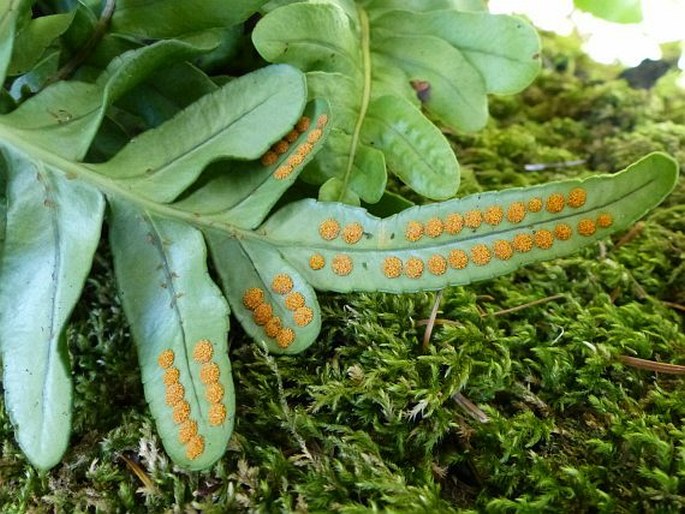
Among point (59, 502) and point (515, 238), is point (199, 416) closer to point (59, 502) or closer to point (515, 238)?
point (59, 502)

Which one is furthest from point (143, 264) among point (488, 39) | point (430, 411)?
point (488, 39)

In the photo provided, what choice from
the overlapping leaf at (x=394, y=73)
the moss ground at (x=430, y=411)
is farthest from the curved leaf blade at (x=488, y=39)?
the moss ground at (x=430, y=411)

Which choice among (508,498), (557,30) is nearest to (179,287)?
(508,498)

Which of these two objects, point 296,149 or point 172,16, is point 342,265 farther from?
point 172,16

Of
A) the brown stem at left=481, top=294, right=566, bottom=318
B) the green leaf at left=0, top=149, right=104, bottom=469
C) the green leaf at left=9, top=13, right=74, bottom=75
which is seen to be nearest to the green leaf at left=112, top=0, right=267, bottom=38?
the green leaf at left=9, top=13, right=74, bottom=75

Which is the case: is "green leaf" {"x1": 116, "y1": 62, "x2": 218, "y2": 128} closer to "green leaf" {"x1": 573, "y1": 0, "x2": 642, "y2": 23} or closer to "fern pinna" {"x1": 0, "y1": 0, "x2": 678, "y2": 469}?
"fern pinna" {"x1": 0, "y1": 0, "x2": 678, "y2": 469}

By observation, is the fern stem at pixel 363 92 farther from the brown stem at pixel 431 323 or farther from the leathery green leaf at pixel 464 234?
the brown stem at pixel 431 323
